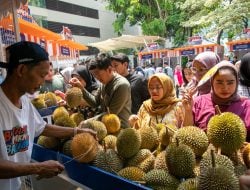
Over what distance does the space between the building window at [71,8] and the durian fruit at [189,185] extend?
22.3 meters

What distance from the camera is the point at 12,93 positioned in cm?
165

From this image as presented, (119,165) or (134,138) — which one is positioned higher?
(134,138)

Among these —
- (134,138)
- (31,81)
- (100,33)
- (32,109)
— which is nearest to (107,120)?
(134,138)

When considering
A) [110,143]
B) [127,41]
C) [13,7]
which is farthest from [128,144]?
[127,41]

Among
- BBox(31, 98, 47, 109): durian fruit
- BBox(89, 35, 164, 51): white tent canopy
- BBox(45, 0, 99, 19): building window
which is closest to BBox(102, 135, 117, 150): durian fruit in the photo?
BBox(31, 98, 47, 109): durian fruit

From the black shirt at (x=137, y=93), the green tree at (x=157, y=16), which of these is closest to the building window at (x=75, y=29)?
the green tree at (x=157, y=16)

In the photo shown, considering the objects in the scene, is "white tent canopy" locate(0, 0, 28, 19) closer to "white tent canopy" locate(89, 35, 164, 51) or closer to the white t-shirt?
→ the white t-shirt

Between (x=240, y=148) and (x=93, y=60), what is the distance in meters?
1.50

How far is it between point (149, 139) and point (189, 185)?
0.61m

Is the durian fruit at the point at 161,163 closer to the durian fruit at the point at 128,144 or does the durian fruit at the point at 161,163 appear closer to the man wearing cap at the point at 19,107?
the durian fruit at the point at 128,144

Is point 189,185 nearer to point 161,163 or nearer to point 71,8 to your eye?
point 161,163

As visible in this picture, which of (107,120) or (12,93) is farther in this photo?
(107,120)

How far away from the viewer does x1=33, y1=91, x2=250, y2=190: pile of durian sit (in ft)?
4.50

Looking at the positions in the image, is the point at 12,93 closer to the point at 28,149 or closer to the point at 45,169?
the point at 28,149
